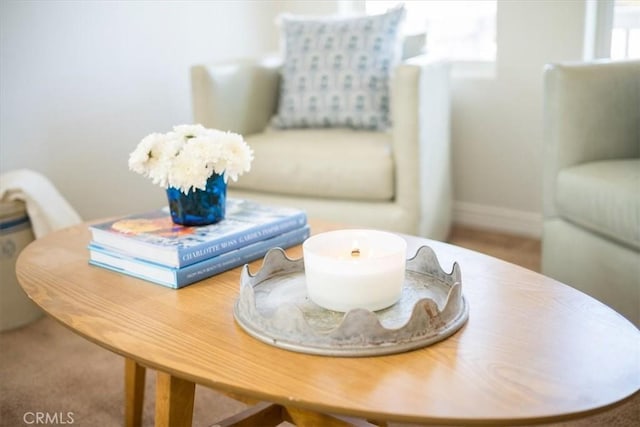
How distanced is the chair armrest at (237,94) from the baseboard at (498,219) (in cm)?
A: 90

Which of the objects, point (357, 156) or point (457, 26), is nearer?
point (357, 156)

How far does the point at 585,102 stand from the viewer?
2.06m

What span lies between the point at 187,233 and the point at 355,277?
0.45m

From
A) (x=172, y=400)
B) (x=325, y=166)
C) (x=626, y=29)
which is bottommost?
(x=172, y=400)

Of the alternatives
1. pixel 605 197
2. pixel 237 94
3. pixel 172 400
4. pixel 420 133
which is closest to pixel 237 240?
pixel 172 400

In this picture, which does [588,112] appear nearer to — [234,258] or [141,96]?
[234,258]

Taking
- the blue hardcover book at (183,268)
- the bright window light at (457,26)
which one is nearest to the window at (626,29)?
the bright window light at (457,26)

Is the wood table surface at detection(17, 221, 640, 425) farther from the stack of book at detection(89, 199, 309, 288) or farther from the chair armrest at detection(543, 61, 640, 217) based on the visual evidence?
the chair armrest at detection(543, 61, 640, 217)

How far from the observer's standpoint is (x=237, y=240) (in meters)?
1.35

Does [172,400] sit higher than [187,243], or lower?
lower

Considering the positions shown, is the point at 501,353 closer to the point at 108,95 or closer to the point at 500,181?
the point at 500,181

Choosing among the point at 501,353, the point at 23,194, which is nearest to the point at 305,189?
the point at 23,194

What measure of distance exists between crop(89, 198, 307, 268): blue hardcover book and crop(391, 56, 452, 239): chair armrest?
87 centimetres

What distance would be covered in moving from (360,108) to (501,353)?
177 cm
